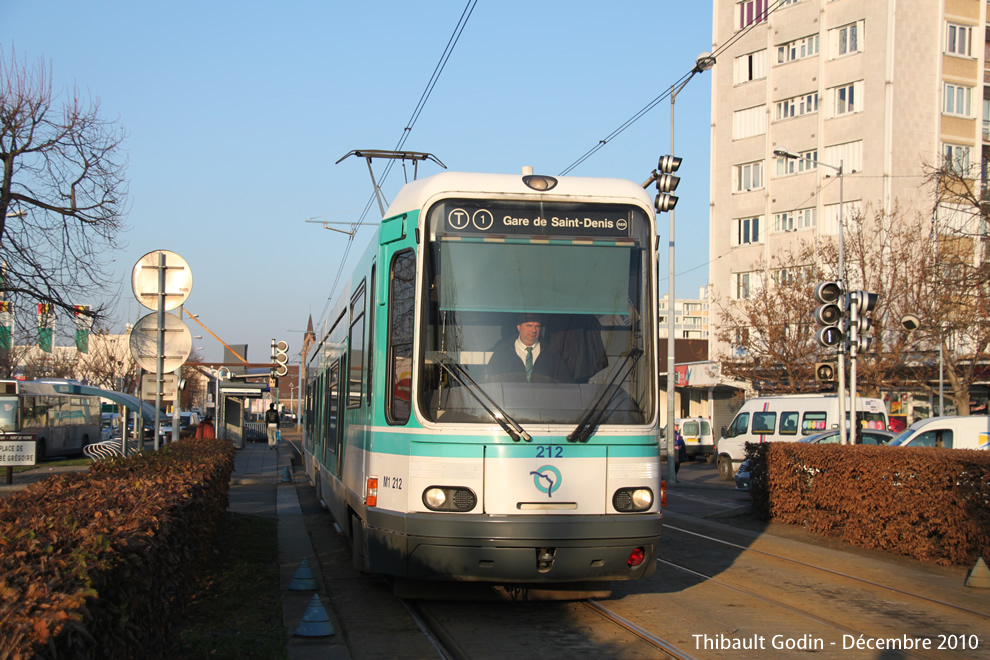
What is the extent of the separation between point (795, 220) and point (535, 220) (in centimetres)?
4692

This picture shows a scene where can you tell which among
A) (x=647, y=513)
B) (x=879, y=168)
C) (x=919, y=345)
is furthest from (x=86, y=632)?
(x=879, y=168)

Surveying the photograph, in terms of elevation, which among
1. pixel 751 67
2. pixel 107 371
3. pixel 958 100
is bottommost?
pixel 107 371

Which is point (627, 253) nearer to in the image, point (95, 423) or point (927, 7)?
point (95, 423)

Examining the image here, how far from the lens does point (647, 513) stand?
7.50m

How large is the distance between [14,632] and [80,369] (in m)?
84.1

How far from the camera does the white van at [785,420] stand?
26.1 metres

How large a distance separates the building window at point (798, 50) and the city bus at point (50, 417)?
1584 inches

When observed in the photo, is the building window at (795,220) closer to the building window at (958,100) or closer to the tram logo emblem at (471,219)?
the building window at (958,100)

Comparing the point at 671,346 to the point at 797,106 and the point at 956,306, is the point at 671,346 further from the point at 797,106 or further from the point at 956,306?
the point at 797,106

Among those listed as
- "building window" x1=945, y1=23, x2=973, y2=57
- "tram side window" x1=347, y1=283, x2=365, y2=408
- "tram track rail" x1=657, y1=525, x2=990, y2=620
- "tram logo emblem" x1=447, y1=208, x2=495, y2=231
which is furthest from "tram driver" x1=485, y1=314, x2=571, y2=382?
"building window" x1=945, y1=23, x2=973, y2=57

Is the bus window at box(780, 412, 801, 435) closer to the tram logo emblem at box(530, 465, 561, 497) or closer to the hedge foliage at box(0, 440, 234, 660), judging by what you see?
the tram logo emblem at box(530, 465, 561, 497)

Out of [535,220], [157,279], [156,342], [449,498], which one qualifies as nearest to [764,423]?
[156,342]

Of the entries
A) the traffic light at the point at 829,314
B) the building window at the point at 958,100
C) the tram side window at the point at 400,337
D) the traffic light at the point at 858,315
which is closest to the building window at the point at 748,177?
the building window at the point at 958,100

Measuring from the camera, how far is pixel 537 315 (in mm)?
7418
